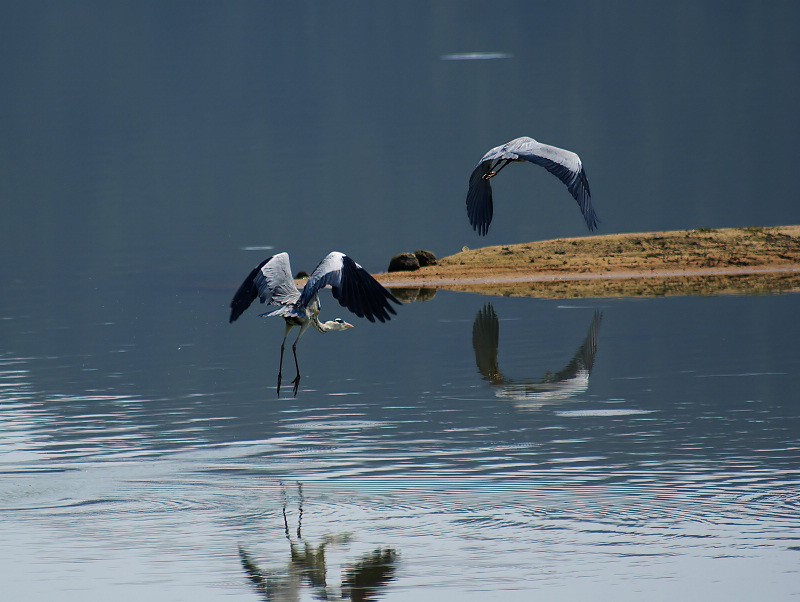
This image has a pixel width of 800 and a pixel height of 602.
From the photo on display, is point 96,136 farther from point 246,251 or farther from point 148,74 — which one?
point 246,251

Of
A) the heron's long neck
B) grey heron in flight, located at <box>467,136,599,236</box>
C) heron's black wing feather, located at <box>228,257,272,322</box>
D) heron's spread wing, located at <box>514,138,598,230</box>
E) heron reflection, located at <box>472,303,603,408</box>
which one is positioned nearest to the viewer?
heron's black wing feather, located at <box>228,257,272,322</box>

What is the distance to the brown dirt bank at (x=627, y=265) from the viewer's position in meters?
30.1

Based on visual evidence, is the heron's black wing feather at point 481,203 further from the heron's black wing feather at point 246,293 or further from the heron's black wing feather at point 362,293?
the heron's black wing feather at point 362,293

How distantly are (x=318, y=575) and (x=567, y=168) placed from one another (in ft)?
30.6

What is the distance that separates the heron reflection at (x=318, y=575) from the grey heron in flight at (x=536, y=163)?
7.52 m

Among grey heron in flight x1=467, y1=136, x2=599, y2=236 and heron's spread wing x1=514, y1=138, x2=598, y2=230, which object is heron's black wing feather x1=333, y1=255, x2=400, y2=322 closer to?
grey heron in flight x1=467, y1=136, x2=599, y2=236

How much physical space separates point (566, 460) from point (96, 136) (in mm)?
113715

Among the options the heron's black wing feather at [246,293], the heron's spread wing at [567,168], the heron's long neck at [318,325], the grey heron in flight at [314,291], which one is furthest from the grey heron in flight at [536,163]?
the heron's black wing feather at [246,293]

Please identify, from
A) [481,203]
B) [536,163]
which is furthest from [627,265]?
[536,163]

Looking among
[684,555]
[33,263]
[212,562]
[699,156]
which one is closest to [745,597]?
[684,555]

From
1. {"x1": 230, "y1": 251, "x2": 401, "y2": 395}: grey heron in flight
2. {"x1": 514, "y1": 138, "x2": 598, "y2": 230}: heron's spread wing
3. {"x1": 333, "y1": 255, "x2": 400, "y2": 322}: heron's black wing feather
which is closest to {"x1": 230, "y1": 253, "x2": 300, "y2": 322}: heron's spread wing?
{"x1": 230, "y1": 251, "x2": 401, "y2": 395}: grey heron in flight

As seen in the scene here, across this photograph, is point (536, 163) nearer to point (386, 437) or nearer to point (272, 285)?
point (272, 285)

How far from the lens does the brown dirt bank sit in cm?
3011

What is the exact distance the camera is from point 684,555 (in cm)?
838
